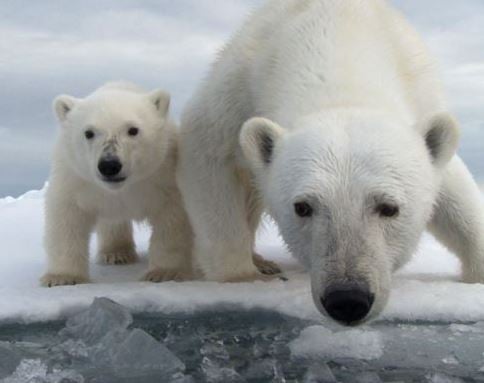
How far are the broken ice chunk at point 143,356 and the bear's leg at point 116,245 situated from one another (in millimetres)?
2798

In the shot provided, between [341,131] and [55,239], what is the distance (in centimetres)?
251

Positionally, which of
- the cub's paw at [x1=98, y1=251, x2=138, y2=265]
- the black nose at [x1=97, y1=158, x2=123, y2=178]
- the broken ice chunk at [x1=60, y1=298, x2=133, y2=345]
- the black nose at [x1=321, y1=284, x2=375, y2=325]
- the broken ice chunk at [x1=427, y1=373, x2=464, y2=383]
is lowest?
the broken ice chunk at [x1=427, y1=373, x2=464, y2=383]

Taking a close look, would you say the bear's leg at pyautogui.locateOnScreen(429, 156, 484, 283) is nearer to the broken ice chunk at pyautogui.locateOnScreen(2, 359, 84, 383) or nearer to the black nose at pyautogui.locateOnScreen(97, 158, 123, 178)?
the black nose at pyautogui.locateOnScreen(97, 158, 123, 178)

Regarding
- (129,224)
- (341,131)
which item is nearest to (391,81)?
(341,131)

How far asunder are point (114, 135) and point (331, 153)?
2.04 meters

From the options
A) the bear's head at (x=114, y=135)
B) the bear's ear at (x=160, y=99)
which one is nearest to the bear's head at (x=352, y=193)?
the bear's head at (x=114, y=135)

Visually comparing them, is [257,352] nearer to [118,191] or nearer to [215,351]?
[215,351]

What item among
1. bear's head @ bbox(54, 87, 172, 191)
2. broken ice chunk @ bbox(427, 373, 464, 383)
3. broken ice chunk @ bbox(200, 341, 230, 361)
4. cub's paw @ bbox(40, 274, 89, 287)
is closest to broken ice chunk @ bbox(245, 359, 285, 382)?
broken ice chunk @ bbox(200, 341, 230, 361)

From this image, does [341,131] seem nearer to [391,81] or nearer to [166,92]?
[391,81]

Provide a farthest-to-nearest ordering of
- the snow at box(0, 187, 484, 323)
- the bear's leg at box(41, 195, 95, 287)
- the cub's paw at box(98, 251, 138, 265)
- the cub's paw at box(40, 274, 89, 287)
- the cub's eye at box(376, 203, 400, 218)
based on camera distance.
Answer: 1. the cub's paw at box(98, 251, 138, 265)
2. the bear's leg at box(41, 195, 95, 287)
3. the cub's paw at box(40, 274, 89, 287)
4. the snow at box(0, 187, 484, 323)
5. the cub's eye at box(376, 203, 400, 218)

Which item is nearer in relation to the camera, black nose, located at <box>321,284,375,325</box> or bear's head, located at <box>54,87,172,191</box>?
black nose, located at <box>321,284,375,325</box>

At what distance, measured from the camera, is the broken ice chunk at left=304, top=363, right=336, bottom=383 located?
3.22 m

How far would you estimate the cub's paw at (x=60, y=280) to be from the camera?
5.24m

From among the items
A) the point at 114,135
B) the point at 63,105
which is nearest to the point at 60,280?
A: the point at 114,135
